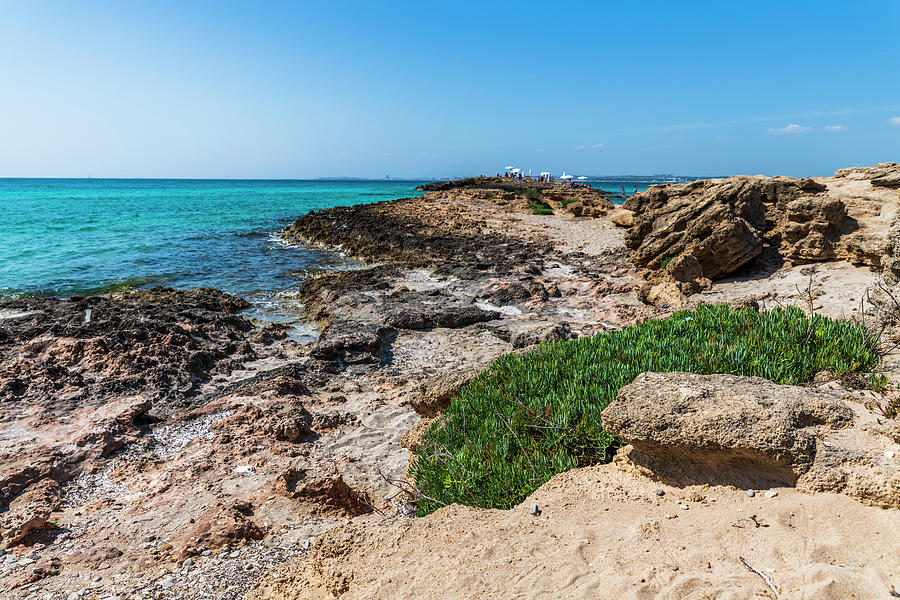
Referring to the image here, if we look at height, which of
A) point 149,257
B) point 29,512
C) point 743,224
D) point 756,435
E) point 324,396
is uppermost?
point 743,224

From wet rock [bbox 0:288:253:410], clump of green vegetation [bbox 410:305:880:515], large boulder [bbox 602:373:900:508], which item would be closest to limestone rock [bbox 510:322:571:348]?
clump of green vegetation [bbox 410:305:880:515]

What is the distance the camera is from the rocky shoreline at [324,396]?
332 cm

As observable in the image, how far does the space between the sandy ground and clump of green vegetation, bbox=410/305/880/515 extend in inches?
12.9

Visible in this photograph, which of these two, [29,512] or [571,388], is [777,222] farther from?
[29,512]

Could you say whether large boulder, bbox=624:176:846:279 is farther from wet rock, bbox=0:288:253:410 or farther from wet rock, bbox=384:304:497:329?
wet rock, bbox=0:288:253:410

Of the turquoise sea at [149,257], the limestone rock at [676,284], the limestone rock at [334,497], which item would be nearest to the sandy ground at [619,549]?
the limestone rock at [334,497]

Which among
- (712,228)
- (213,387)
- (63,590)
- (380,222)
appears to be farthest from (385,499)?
(380,222)

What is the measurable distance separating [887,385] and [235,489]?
5.70 meters

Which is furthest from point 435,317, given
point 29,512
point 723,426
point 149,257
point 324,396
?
point 149,257

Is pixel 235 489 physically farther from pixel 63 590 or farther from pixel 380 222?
pixel 380 222

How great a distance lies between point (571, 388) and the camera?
173 inches

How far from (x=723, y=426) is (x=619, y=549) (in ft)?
3.46

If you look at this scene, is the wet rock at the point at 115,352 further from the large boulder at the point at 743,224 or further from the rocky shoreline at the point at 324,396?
the large boulder at the point at 743,224

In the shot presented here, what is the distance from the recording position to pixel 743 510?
2852mm
